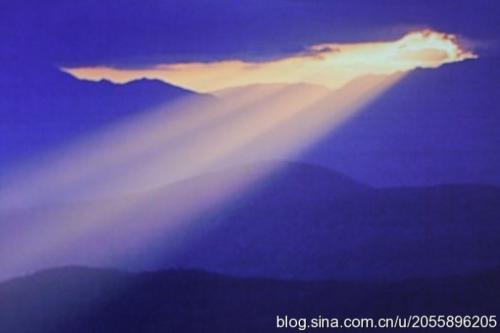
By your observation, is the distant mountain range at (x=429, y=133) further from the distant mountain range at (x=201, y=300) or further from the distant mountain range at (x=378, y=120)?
the distant mountain range at (x=201, y=300)

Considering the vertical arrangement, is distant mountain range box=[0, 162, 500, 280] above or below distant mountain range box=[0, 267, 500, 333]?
above

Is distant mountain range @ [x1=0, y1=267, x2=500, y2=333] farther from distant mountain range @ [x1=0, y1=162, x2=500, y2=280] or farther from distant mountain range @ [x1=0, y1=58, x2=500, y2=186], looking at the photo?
distant mountain range @ [x1=0, y1=58, x2=500, y2=186]

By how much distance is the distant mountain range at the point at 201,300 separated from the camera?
4250 mm

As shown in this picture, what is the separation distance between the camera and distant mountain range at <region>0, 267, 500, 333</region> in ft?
13.9

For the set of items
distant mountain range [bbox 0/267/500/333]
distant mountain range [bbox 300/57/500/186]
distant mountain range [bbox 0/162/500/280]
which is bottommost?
distant mountain range [bbox 0/267/500/333]

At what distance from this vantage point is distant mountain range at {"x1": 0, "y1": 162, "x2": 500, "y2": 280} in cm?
425

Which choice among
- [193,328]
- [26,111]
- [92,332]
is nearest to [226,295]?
[193,328]

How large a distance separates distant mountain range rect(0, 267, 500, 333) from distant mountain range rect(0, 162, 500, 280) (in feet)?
0.13

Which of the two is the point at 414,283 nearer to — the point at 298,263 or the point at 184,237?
the point at 298,263

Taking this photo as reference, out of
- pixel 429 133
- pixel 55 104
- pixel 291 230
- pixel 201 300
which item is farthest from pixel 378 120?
pixel 55 104

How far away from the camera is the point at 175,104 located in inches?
169

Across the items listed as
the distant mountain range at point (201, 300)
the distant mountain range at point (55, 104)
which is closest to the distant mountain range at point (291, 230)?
the distant mountain range at point (201, 300)

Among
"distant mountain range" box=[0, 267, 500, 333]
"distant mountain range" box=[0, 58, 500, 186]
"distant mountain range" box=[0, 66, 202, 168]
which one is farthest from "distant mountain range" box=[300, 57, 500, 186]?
"distant mountain range" box=[0, 66, 202, 168]

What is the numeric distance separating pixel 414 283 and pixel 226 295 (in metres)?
0.61
